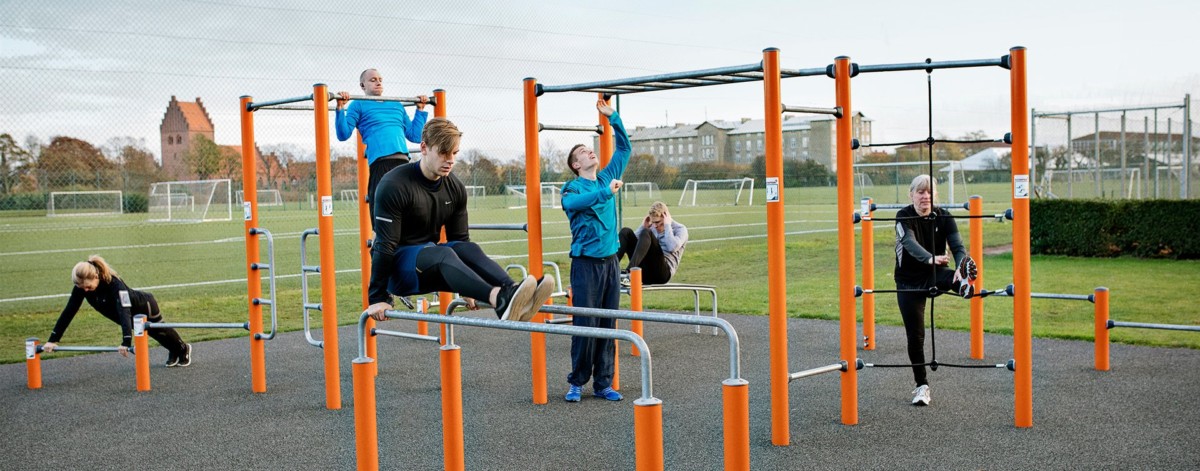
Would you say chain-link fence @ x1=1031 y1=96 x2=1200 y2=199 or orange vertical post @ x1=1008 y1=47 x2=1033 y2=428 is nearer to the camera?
orange vertical post @ x1=1008 y1=47 x2=1033 y2=428

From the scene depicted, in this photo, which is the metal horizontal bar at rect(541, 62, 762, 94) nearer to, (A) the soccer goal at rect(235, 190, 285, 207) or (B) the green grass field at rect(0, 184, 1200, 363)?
(B) the green grass field at rect(0, 184, 1200, 363)

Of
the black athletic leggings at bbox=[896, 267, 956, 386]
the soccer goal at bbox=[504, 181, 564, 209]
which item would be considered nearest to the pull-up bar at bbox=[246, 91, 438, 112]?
the black athletic leggings at bbox=[896, 267, 956, 386]

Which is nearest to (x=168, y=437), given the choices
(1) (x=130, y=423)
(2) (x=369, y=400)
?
(1) (x=130, y=423)

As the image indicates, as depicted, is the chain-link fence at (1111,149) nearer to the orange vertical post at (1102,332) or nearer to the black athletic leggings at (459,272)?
the orange vertical post at (1102,332)

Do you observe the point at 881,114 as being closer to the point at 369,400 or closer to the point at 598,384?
the point at 598,384

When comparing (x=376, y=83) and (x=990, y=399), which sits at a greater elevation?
(x=376, y=83)

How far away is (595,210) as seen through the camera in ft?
20.6

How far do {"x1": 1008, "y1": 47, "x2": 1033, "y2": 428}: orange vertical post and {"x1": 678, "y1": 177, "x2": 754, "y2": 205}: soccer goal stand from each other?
11698 millimetres

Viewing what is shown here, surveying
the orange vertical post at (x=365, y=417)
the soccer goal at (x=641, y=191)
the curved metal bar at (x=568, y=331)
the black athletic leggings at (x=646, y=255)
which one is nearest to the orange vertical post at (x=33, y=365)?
the curved metal bar at (x=568, y=331)

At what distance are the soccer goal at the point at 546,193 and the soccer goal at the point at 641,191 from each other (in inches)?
49.4

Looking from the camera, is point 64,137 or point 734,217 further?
point 734,217

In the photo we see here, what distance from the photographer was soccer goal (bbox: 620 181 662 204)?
16.5m

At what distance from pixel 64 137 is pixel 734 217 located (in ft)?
40.0

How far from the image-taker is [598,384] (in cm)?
650
